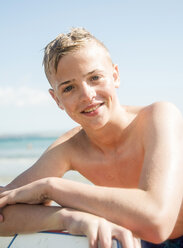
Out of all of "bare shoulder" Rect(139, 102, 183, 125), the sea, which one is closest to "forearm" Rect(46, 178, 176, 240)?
"bare shoulder" Rect(139, 102, 183, 125)

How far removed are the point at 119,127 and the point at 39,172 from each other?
0.72 m

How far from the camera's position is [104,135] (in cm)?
261

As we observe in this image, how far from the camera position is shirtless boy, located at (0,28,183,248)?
1.55m

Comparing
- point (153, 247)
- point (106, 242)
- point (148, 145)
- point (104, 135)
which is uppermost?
point (104, 135)

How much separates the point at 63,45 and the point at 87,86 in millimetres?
373

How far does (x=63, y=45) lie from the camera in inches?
94.3

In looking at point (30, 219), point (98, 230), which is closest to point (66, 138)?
point (30, 219)

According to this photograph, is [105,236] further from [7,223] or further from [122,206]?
[7,223]

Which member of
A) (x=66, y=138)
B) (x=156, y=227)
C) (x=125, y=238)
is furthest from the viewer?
(x=66, y=138)

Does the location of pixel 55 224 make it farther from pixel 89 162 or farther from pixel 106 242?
pixel 89 162

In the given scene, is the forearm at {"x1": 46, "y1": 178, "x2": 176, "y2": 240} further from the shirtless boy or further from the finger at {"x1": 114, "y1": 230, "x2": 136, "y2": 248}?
the finger at {"x1": 114, "y1": 230, "x2": 136, "y2": 248}

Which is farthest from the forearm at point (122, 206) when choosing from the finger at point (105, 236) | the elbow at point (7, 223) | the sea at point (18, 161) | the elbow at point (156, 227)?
the sea at point (18, 161)

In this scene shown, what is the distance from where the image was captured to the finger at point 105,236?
1369 millimetres

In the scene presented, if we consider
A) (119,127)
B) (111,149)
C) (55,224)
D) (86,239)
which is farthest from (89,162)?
(86,239)
